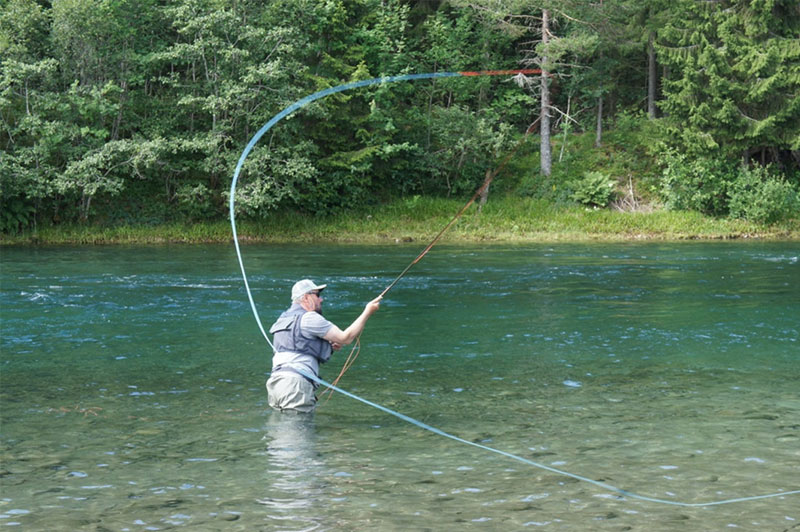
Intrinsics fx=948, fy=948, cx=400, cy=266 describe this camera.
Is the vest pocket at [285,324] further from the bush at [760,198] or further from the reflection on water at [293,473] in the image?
the bush at [760,198]

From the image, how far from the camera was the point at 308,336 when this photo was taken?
27.1 feet

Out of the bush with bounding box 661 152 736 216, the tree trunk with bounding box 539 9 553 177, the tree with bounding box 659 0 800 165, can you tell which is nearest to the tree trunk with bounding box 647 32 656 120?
the tree with bounding box 659 0 800 165

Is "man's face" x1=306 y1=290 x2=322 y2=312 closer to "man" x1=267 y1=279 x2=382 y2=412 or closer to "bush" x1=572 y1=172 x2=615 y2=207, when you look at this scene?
"man" x1=267 y1=279 x2=382 y2=412

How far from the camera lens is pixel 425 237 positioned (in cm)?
3094

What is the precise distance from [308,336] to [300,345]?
12cm

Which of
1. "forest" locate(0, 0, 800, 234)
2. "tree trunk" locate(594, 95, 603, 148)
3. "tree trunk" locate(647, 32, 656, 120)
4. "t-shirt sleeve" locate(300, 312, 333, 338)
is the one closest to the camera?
"t-shirt sleeve" locate(300, 312, 333, 338)

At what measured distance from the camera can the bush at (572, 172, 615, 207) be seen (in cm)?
3272

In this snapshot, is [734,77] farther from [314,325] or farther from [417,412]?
[314,325]

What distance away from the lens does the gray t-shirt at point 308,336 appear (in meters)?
8.19

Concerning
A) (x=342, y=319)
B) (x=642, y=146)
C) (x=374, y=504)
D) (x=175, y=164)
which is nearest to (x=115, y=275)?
(x=342, y=319)

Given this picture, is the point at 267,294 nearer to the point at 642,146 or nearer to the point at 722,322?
the point at 722,322

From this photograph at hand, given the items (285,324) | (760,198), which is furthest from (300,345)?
(760,198)

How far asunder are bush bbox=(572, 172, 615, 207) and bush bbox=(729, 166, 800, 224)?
402cm

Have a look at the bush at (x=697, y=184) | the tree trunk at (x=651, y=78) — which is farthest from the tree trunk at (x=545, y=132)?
the bush at (x=697, y=184)
